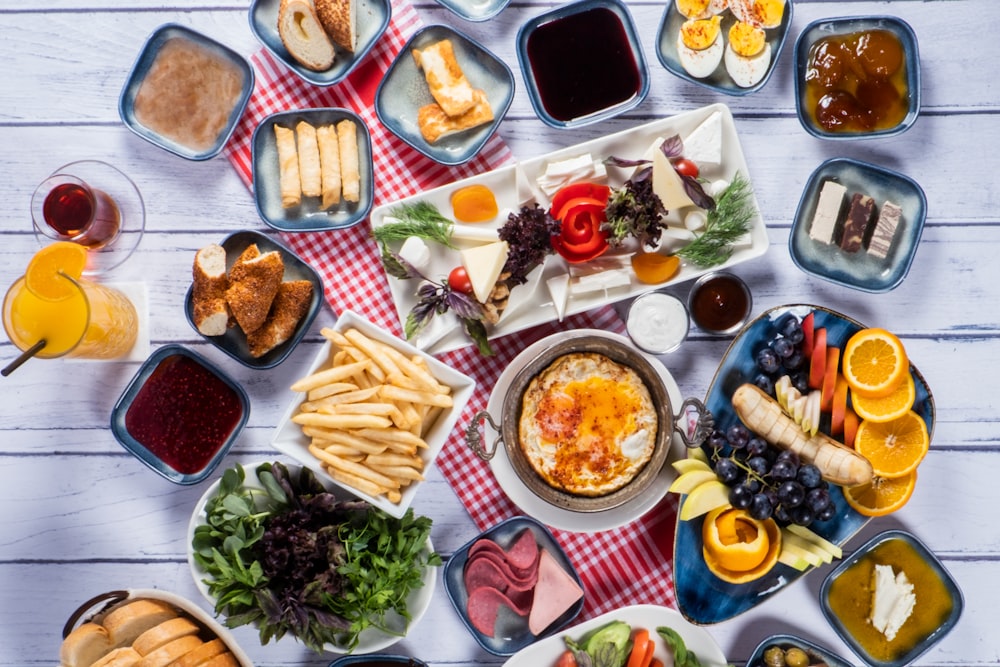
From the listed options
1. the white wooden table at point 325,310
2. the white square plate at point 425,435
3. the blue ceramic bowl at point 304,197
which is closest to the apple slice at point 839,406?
the white wooden table at point 325,310

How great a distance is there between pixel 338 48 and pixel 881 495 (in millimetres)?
2717

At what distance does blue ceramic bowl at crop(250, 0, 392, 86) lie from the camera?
3.12 meters

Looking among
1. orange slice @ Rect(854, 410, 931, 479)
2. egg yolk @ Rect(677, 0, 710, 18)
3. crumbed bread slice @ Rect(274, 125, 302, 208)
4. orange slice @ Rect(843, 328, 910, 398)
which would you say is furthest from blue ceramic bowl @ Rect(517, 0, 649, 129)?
orange slice @ Rect(854, 410, 931, 479)

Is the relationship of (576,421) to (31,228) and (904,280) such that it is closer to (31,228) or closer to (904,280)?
(904,280)

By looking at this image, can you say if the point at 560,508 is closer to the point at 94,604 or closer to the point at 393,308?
the point at 393,308

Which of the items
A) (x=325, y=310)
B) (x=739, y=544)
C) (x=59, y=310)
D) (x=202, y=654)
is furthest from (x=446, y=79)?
(x=202, y=654)

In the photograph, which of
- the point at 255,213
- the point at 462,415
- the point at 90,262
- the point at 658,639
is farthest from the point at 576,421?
the point at 90,262

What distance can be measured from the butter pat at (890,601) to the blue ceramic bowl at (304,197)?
8.22 feet

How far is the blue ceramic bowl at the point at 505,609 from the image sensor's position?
311cm

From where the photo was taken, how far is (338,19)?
119 inches

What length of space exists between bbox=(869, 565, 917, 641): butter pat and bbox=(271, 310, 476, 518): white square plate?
1.82m

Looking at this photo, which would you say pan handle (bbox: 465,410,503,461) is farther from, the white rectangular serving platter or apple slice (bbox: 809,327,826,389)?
apple slice (bbox: 809,327,826,389)

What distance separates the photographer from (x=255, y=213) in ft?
10.7

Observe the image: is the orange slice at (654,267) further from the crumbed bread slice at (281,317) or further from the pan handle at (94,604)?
the pan handle at (94,604)
